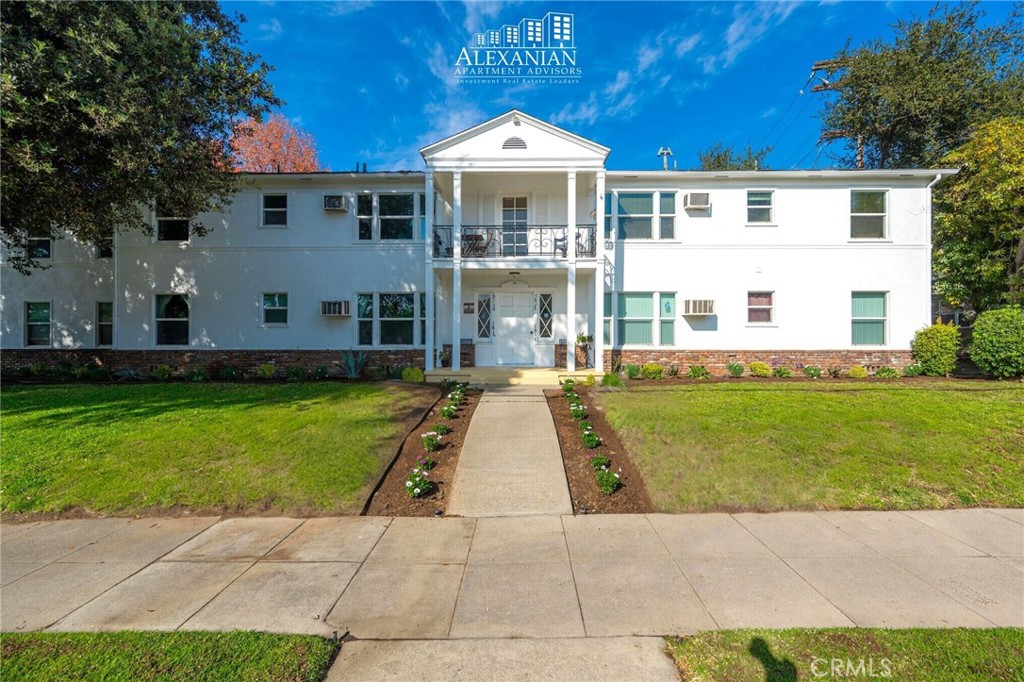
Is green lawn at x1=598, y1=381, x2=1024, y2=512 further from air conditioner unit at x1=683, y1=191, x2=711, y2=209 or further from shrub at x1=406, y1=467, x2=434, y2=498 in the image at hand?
air conditioner unit at x1=683, y1=191, x2=711, y2=209

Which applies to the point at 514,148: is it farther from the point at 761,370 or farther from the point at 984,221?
the point at 984,221

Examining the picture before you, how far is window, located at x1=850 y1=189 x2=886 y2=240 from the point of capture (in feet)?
45.3

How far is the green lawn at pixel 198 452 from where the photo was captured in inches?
210

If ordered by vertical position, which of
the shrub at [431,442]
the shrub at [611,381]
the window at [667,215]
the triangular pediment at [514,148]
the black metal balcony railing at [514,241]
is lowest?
the shrub at [431,442]

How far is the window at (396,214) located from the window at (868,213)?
13.6m

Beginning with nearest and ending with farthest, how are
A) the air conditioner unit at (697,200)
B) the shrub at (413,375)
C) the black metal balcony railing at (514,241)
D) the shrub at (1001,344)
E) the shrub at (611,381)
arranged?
the shrub at (611,381), the shrub at (1001,344), the shrub at (413,375), the black metal balcony railing at (514,241), the air conditioner unit at (697,200)

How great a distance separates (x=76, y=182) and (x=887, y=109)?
28.1 meters

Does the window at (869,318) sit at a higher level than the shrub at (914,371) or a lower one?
higher

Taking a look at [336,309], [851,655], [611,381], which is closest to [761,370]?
[611,381]

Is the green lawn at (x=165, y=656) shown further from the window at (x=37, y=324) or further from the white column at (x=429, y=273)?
the window at (x=37, y=324)

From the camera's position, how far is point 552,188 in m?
13.9

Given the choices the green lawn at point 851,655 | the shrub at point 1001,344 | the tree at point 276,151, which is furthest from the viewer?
the tree at point 276,151

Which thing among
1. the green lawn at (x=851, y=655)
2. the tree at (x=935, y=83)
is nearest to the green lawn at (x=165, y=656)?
the green lawn at (x=851, y=655)

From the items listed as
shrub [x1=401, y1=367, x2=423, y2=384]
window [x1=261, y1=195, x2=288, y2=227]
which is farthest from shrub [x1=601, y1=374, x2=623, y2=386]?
window [x1=261, y1=195, x2=288, y2=227]
